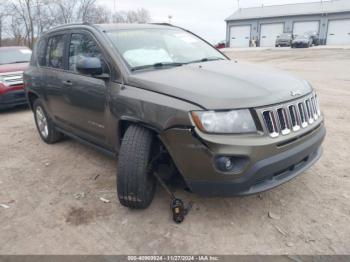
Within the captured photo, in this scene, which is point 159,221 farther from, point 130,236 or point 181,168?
point 181,168

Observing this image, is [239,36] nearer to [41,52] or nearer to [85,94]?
[41,52]

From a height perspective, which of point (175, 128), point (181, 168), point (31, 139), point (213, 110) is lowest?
point (31, 139)

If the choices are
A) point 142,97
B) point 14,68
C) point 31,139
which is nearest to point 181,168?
point 142,97

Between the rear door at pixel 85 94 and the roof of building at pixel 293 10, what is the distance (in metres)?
46.2

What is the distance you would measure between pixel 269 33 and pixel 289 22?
3348 mm

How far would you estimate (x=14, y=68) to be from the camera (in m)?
7.95

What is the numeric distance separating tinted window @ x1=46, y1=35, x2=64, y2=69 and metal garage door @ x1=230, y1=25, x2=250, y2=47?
48.4m

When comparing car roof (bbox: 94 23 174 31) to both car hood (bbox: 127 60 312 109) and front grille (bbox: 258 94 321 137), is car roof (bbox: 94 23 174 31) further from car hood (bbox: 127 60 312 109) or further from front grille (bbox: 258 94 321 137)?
front grille (bbox: 258 94 321 137)

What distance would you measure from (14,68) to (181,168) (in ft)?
22.5

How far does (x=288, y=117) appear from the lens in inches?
108

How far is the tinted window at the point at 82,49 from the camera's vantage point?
3533 millimetres

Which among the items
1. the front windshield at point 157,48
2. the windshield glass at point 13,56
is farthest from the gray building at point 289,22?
the front windshield at point 157,48

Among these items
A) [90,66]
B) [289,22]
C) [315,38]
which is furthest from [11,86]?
[289,22]

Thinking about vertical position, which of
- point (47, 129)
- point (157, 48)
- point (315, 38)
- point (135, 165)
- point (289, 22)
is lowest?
point (315, 38)
